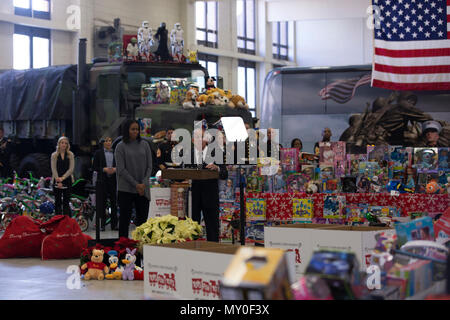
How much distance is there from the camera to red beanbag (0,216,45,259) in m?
9.12

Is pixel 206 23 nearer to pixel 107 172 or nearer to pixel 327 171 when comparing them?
pixel 107 172

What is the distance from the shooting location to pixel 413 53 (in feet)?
37.4

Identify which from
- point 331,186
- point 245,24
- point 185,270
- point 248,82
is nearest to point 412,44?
point 331,186

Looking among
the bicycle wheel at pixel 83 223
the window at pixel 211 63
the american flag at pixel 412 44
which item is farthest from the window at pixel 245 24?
the american flag at pixel 412 44

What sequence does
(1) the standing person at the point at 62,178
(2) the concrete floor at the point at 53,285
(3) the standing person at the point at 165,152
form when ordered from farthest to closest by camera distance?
(1) the standing person at the point at 62,178, (3) the standing person at the point at 165,152, (2) the concrete floor at the point at 53,285

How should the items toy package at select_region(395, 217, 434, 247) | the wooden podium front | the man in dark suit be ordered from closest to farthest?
toy package at select_region(395, 217, 434, 247) → the wooden podium front → the man in dark suit

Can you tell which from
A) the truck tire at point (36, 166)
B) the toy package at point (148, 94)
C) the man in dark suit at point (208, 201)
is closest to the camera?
the man in dark suit at point (208, 201)

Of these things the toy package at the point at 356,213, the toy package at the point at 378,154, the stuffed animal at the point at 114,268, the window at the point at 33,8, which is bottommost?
the stuffed animal at the point at 114,268

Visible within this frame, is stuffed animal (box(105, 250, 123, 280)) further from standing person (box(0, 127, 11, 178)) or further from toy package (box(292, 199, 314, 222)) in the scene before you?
standing person (box(0, 127, 11, 178))

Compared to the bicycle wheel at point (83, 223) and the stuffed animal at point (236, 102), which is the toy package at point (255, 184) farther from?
the bicycle wheel at point (83, 223)

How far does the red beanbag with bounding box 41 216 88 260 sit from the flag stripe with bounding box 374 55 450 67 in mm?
5141

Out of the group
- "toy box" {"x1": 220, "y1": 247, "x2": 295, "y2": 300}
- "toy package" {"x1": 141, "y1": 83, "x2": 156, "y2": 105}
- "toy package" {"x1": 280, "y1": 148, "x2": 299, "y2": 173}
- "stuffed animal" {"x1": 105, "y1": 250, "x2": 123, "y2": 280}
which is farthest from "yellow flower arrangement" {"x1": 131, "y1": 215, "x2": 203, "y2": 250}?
"toy package" {"x1": 141, "y1": 83, "x2": 156, "y2": 105}

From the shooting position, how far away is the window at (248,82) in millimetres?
29109
